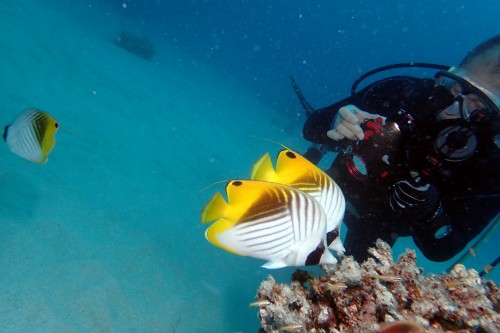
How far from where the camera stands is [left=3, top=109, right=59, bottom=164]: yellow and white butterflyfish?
241cm

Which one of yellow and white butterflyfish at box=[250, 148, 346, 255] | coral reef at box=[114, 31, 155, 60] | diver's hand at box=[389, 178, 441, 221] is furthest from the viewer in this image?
coral reef at box=[114, 31, 155, 60]

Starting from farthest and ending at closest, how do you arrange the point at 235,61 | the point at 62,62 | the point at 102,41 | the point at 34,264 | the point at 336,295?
the point at 235,61, the point at 102,41, the point at 62,62, the point at 34,264, the point at 336,295

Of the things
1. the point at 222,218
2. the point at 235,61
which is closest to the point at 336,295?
the point at 222,218

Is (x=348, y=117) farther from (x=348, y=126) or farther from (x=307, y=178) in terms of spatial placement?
(x=307, y=178)

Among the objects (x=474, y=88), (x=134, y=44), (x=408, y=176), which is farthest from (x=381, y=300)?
(x=134, y=44)

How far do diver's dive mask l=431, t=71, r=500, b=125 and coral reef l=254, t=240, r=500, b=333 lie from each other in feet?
4.64

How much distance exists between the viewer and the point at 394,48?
3174 inches

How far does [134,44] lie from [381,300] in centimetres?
2236

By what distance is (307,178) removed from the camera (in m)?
1.22

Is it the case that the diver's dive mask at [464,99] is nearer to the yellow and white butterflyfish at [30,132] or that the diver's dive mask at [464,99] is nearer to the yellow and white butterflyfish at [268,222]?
the yellow and white butterflyfish at [268,222]

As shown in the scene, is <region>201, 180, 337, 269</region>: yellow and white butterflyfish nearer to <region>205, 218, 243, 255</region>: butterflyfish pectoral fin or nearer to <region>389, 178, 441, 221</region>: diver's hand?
<region>205, 218, 243, 255</region>: butterflyfish pectoral fin

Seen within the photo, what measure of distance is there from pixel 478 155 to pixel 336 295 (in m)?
2.12

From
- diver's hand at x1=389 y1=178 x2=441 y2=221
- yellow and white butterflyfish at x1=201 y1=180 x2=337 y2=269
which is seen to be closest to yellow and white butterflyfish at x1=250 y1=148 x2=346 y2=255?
yellow and white butterflyfish at x1=201 y1=180 x2=337 y2=269

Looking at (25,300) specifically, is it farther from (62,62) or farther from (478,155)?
(62,62)
